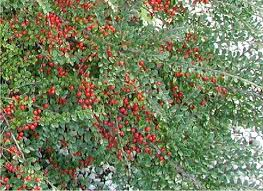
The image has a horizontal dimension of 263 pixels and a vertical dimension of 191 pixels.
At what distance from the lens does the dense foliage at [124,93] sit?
5.48ft

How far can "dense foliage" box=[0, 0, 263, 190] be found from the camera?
1.67 meters

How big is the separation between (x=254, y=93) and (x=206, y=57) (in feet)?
0.76

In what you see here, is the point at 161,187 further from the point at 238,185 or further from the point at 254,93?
the point at 254,93

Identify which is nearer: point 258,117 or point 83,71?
point 83,71

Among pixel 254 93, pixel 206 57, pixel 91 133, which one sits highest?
pixel 206 57

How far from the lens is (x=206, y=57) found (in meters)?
1.91

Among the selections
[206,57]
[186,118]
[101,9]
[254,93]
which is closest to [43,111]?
[101,9]

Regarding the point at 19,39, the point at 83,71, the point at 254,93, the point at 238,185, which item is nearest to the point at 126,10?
the point at 83,71

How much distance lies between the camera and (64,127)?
6.09ft

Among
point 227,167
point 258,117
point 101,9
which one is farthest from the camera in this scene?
point 258,117

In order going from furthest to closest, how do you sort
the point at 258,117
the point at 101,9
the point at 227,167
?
the point at 258,117, the point at 227,167, the point at 101,9

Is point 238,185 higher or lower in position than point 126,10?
lower

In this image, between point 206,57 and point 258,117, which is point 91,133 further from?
point 258,117

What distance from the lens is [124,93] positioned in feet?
5.92
